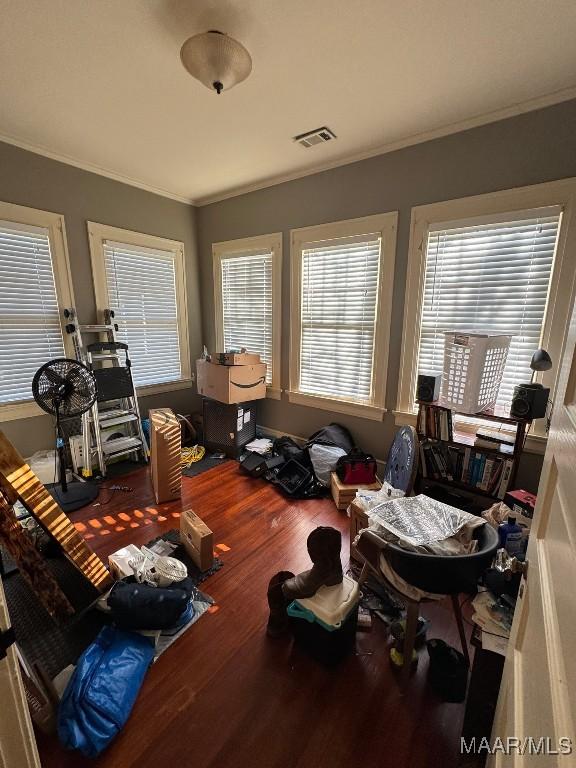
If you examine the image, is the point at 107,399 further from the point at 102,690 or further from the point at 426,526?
the point at 426,526

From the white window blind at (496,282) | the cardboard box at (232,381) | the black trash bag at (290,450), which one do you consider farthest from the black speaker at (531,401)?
the cardboard box at (232,381)

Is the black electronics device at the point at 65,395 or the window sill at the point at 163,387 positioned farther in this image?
the window sill at the point at 163,387

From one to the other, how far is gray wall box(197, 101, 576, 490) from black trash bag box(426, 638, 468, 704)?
1363 millimetres

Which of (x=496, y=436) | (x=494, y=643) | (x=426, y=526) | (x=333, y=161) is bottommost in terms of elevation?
(x=494, y=643)

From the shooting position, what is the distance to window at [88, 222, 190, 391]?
314 centimetres

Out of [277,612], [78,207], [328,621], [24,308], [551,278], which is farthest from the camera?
[78,207]

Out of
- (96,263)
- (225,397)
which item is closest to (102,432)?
(225,397)

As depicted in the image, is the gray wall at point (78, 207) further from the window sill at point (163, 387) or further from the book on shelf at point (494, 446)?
the book on shelf at point (494, 446)

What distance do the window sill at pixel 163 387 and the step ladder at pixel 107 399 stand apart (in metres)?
0.32

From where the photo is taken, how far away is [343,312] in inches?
116

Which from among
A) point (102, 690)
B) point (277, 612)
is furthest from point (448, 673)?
point (102, 690)

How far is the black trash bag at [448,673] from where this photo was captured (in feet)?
4.13

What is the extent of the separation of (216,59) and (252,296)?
212 cm

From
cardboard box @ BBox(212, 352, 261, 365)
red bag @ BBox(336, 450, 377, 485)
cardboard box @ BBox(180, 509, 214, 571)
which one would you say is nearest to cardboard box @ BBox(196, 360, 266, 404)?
cardboard box @ BBox(212, 352, 261, 365)
